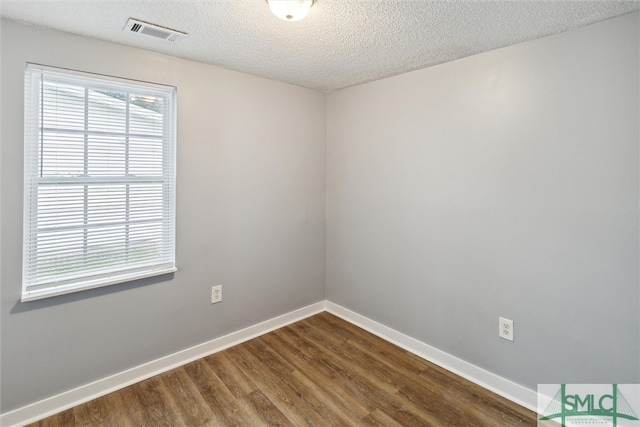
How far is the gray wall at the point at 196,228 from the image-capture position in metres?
1.82

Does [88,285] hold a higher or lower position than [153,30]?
lower

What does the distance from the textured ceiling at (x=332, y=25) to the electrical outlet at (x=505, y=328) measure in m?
1.74

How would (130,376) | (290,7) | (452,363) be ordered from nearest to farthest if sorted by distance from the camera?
(290,7), (130,376), (452,363)

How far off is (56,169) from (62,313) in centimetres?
86

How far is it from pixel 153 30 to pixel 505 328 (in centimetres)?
281

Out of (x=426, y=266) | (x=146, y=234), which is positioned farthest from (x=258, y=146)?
(x=426, y=266)

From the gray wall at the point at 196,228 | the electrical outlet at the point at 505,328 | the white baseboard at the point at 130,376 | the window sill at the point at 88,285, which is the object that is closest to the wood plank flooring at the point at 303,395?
the white baseboard at the point at 130,376

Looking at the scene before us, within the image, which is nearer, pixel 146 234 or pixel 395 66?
pixel 146 234

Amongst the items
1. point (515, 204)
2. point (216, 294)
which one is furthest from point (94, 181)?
point (515, 204)

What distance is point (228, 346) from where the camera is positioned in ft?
8.80

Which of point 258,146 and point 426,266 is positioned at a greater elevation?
point 258,146

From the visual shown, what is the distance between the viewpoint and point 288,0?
144 centimetres

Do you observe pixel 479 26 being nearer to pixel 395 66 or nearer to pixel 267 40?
pixel 395 66

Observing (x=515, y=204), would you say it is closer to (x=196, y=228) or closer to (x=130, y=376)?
(x=196, y=228)
